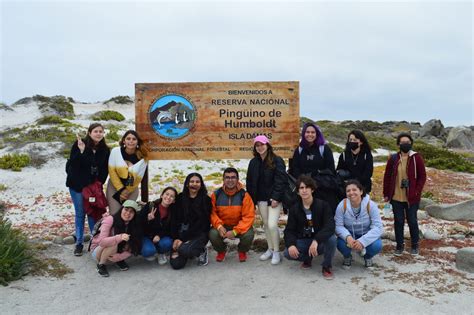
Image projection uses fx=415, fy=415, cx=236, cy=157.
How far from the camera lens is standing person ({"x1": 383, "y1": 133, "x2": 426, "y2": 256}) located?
6336mm

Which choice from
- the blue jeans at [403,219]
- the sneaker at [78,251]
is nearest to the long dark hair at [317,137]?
the blue jeans at [403,219]

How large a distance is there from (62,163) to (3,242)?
10272 millimetres

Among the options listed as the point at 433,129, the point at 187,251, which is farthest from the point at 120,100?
the point at 187,251

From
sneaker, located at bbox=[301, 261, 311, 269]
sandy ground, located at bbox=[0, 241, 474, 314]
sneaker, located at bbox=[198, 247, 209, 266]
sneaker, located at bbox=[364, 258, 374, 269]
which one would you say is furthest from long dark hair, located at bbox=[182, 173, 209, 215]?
sneaker, located at bbox=[364, 258, 374, 269]

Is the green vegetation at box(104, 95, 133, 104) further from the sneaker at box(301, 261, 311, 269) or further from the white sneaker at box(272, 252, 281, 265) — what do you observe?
the sneaker at box(301, 261, 311, 269)

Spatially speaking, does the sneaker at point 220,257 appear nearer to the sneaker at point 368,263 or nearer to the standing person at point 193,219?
the standing person at point 193,219

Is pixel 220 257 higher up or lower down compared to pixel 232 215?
lower down

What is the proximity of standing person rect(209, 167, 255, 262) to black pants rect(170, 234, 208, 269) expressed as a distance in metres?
0.21

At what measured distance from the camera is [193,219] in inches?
247

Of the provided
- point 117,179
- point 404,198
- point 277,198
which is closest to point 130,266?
point 117,179

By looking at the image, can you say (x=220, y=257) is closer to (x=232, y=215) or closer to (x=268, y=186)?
(x=232, y=215)

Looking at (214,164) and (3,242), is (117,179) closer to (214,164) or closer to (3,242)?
(3,242)

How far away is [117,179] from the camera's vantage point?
676cm

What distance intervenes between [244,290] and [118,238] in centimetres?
192
